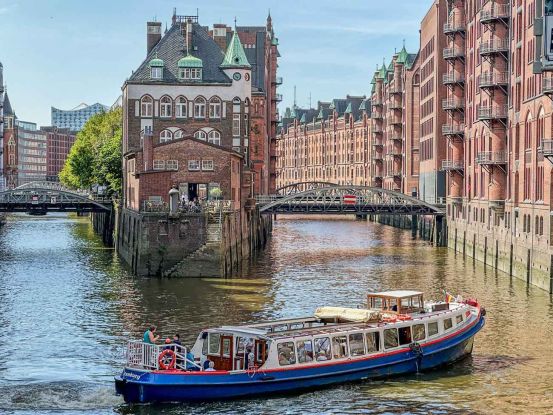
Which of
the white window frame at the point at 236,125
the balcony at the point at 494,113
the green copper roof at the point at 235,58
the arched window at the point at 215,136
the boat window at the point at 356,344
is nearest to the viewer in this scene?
the boat window at the point at 356,344

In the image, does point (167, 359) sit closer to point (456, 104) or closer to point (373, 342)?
point (373, 342)

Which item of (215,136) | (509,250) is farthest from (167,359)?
(215,136)

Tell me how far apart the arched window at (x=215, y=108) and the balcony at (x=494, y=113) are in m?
28.0

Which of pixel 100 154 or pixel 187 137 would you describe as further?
pixel 100 154

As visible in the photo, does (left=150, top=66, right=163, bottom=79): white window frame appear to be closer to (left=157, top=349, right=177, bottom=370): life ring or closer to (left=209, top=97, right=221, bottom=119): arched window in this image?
(left=209, top=97, right=221, bottom=119): arched window

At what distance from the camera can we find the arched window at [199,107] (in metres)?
105

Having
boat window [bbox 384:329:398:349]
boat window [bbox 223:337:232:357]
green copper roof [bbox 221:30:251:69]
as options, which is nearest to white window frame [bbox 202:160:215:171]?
green copper roof [bbox 221:30:251:69]

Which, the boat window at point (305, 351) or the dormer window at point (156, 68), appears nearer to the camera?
the boat window at point (305, 351)

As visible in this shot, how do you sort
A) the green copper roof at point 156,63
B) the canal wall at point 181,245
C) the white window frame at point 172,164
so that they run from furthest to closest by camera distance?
the green copper roof at point 156,63 < the white window frame at point 172,164 < the canal wall at point 181,245

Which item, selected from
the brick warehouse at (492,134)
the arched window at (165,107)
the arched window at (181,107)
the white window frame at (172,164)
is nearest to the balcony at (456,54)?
the brick warehouse at (492,134)

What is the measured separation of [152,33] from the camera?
11475 centimetres

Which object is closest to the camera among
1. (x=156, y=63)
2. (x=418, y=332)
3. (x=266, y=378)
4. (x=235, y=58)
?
(x=266, y=378)

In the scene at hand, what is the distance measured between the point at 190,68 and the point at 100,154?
26.5 metres

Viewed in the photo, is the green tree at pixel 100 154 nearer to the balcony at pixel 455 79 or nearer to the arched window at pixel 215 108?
A: the arched window at pixel 215 108
